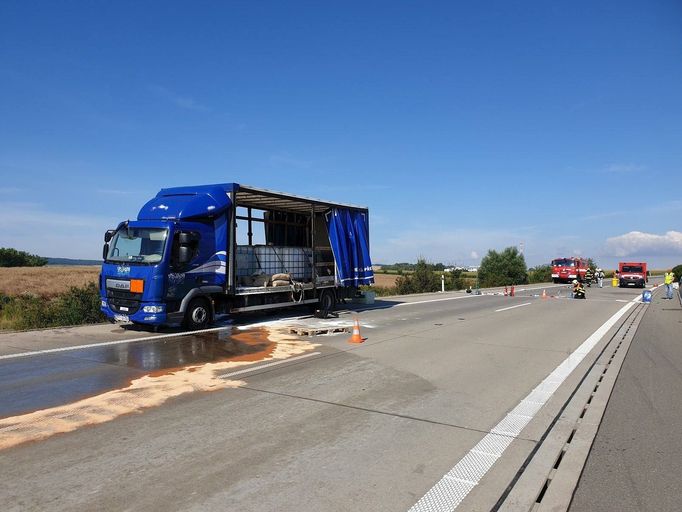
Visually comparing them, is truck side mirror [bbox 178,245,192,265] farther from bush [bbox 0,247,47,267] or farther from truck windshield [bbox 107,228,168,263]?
bush [bbox 0,247,47,267]

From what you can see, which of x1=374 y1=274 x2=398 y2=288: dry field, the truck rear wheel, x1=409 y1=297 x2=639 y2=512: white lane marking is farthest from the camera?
x1=374 y1=274 x2=398 y2=288: dry field

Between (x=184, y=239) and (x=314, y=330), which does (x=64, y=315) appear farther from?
(x=314, y=330)

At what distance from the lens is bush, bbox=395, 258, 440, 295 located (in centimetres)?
3697

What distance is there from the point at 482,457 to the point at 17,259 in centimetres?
9594

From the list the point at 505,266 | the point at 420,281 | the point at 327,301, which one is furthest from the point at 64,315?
the point at 505,266

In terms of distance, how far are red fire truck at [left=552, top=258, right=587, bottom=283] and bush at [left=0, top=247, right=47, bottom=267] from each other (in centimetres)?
8092

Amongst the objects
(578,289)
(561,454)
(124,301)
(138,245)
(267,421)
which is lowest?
(561,454)

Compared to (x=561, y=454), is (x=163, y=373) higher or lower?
higher

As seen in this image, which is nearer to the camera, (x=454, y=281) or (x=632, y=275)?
(x=454, y=281)

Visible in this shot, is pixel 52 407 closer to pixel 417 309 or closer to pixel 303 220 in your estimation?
pixel 303 220

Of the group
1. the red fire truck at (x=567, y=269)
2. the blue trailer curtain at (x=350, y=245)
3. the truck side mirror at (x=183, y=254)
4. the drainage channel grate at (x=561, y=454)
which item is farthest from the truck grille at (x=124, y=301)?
the red fire truck at (x=567, y=269)

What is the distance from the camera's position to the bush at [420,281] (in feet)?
121

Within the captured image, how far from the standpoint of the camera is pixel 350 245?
1766cm

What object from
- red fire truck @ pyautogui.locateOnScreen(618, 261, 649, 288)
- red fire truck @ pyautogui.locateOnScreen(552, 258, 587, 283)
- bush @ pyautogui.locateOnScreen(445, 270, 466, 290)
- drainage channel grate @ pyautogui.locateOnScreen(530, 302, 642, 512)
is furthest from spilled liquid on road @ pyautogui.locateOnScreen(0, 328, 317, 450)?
red fire truck @ pyautogui.locateOnScreen(552, 258, 587, 283)
